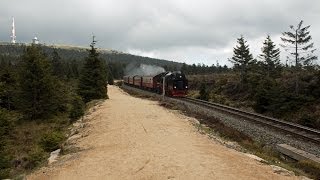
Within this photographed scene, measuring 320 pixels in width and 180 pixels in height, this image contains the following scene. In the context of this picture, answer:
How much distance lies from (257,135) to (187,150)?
Result: 8621 millimetres

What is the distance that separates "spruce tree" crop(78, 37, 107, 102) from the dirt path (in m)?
22.2

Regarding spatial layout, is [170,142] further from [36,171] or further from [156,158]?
[36,171]

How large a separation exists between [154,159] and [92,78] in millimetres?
29949

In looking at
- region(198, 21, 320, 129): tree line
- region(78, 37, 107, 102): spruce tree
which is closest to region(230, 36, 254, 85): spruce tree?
region(198, 21, 320, 129): tree line

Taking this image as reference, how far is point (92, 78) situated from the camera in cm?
4297

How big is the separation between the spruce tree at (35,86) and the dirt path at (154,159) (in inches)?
892

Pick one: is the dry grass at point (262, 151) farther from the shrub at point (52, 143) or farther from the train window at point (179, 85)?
the train window at point (179, 85)

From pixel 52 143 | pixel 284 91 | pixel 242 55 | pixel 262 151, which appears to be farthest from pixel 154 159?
pixel 242 55

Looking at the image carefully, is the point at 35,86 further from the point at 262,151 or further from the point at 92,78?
the point at 262,151

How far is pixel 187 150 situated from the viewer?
1534 centimetres

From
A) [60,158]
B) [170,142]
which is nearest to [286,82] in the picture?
[170,142]

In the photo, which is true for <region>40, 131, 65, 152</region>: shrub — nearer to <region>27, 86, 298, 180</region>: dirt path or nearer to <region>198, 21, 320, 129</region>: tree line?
<region>27, 86, 298, 180</region>: dirt path

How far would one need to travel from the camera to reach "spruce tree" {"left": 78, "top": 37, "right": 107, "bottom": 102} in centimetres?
4269

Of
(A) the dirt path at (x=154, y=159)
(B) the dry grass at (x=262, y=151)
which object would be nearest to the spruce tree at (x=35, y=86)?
(B) the dry grass at (x=262, y=151)
